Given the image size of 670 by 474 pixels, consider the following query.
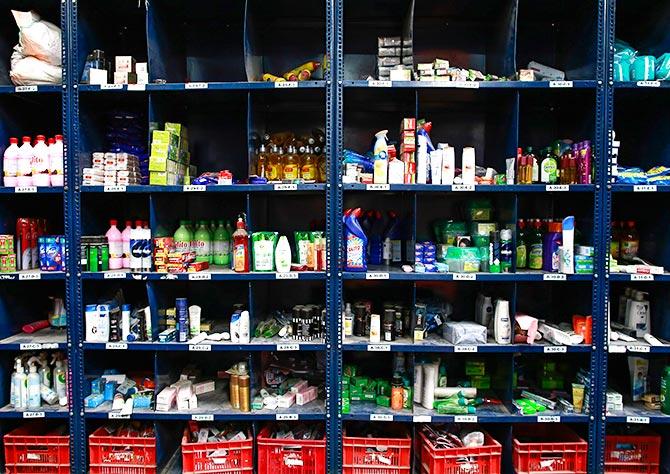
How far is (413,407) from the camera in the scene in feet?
10.2

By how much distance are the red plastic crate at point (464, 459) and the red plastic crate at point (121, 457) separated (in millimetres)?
1900

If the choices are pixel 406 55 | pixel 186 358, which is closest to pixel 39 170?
pixel 186 358

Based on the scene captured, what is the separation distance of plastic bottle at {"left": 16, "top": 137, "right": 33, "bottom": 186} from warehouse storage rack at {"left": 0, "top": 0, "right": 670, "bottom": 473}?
0.41ft

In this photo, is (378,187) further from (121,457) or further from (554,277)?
(121,457)

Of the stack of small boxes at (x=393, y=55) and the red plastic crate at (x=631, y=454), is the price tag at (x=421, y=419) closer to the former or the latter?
the red plastic crate at (x=631, y=454)

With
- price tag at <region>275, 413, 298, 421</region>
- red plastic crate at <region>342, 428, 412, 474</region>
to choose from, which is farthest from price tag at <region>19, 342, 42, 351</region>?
red plastic crate at <region>342, 428, 412, 474</region>

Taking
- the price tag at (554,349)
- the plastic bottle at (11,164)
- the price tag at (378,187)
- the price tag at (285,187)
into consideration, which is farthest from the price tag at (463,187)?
the plastic bottle at (11,164)

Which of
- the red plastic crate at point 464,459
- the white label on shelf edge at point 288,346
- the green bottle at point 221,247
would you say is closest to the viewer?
the red plastic crate at point 464,459

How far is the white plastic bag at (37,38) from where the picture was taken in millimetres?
3084

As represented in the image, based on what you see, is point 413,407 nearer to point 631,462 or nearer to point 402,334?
point 402,334

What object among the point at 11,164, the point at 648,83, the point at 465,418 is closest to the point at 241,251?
the point at 11,164

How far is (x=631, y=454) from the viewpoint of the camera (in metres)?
3.09

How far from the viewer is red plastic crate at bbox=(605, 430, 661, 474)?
307cm

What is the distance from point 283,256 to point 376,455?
150 cm
